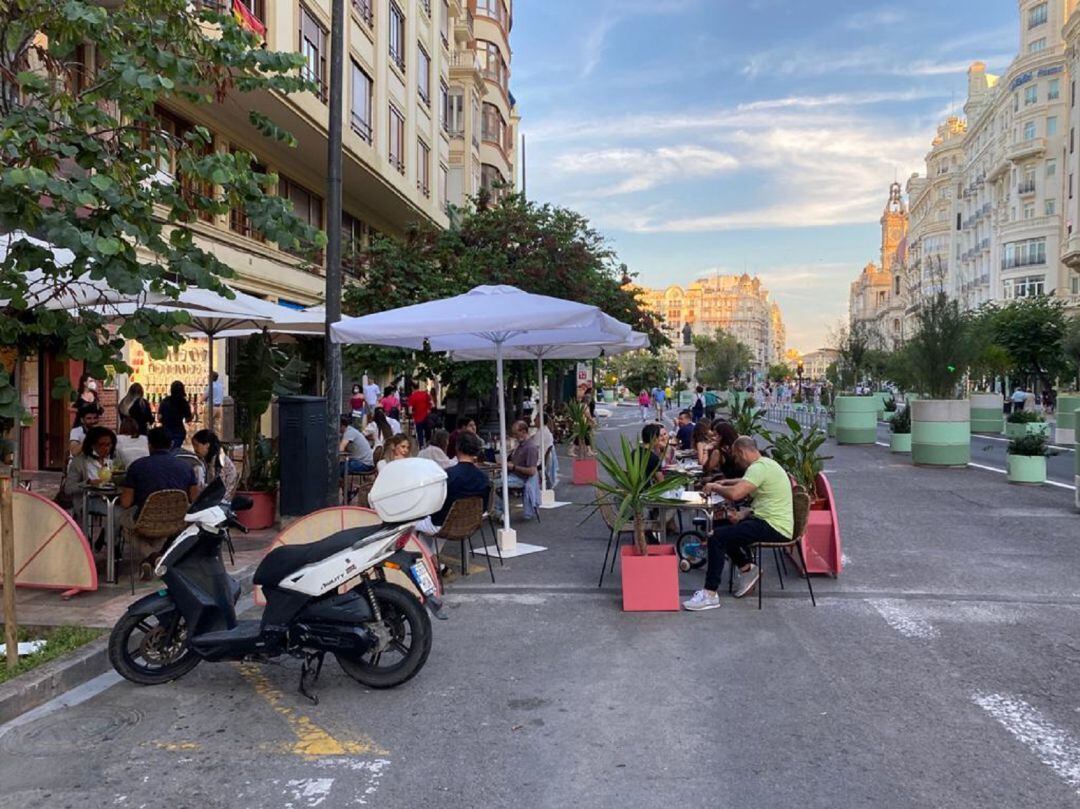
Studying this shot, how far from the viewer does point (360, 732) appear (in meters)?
4.42

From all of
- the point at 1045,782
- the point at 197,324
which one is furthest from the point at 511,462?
the point at 1045,782

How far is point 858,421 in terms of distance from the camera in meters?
24.7

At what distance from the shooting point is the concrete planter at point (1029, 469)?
14.8 m

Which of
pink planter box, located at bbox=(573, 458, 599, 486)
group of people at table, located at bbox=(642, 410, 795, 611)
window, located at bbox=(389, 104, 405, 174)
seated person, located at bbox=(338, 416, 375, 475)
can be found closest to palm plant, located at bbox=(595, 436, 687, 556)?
group of people at table, located at bbox=(642, 410, 795, 611)

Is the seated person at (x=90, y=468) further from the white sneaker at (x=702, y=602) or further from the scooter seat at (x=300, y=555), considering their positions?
the white sneaker at (x=702, y=602)

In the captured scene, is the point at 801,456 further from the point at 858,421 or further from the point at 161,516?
the point at 858,421

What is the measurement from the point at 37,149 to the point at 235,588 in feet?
9.43

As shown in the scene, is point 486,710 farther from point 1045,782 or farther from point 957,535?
point 957,535

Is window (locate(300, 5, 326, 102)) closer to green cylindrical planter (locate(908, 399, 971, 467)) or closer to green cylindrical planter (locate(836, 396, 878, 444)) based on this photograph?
green cylindrical planter (locate(908, 399, 971, 467))

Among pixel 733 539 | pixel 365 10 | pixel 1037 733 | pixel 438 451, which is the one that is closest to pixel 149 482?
pixel 438 451

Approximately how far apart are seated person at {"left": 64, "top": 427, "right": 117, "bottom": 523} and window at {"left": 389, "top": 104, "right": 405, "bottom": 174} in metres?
20.0

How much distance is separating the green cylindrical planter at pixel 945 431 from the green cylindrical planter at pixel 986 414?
1435 centimetres

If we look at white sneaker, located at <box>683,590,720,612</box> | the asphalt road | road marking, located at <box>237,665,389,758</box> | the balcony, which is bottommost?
road marking, located at <box>237,665,389,758</box>

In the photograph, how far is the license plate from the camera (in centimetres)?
499
